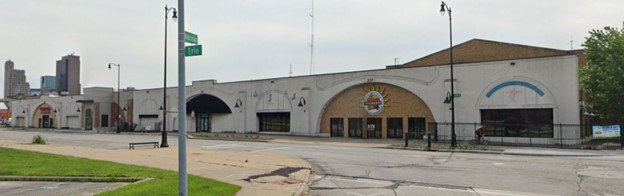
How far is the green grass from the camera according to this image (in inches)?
406

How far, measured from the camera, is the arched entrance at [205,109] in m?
52.0

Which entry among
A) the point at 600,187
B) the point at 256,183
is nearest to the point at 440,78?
the point at 600,187

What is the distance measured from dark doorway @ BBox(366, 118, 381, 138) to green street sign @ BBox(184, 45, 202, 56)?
106 feet

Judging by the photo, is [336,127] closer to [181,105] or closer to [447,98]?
[447,98]

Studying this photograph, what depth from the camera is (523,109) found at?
3148cm

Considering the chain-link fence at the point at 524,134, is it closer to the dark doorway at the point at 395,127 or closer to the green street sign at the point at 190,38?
the dark doorway at the point at 395,127

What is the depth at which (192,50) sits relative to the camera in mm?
7762

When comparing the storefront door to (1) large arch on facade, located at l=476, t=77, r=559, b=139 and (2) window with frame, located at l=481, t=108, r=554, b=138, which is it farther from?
(2) window with frame, located at l=481, t=108, r=554, b=138

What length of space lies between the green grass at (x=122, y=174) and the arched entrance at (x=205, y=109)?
3287 centimetres

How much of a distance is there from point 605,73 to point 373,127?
1714 centimetres

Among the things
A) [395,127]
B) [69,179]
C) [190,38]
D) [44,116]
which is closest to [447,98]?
[395,127]

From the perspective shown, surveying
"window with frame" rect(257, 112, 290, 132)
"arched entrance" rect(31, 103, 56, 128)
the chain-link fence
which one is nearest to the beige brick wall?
the chain-link fence

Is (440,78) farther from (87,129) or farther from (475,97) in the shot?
(87,129)

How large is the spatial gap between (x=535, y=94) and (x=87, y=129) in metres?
60.4
